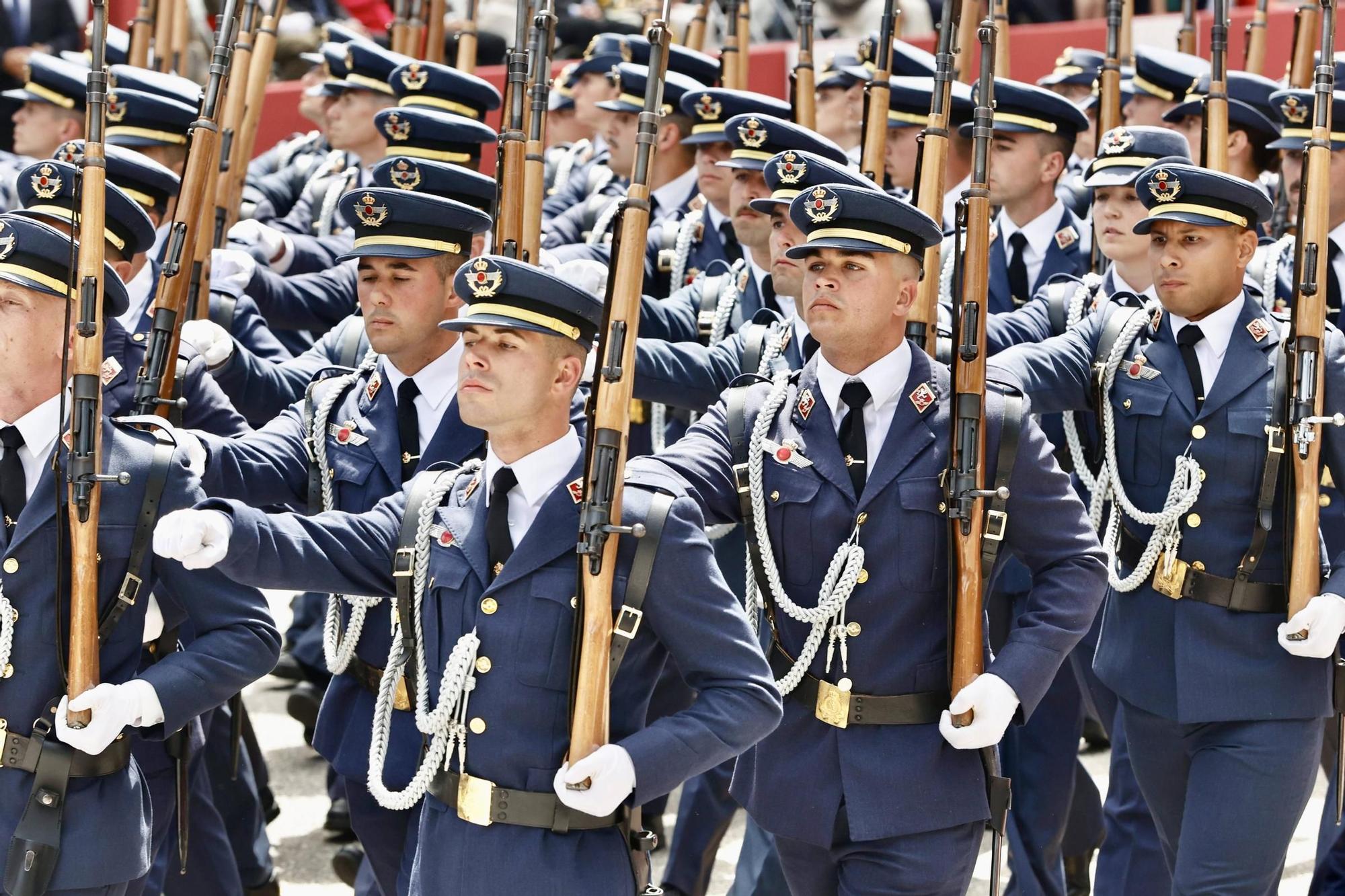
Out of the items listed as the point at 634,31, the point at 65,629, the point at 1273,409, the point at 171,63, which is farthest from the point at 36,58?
the point at 1273,409

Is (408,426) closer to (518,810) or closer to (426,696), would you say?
(426,696)

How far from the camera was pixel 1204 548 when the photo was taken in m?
5.36

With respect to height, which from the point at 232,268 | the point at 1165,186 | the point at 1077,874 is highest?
the point at 1165,186

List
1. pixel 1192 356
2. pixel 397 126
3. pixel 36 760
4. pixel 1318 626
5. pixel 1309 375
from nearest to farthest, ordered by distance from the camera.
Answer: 1. pixel 36 760
2. pixel 1318 626
3. pixel 1309 375
4. pixel 1192 356
5. pixel 397 126

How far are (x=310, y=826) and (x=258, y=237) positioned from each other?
208 centimetres

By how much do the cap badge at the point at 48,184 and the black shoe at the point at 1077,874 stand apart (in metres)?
3.73

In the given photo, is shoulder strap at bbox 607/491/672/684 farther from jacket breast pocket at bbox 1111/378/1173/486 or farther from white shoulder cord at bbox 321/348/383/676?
jacket breast pocket at bbox 1111/378/1173/486

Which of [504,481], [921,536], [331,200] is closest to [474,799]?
[504,481]

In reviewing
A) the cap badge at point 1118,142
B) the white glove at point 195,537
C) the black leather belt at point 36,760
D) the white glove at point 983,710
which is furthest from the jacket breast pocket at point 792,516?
the cap badge at point 1118,142

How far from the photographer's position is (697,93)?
761 cm

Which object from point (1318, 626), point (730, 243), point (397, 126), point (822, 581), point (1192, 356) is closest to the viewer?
point (822, 581)

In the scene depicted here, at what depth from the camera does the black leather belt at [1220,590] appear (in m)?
5.30

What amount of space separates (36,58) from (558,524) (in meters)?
5.79

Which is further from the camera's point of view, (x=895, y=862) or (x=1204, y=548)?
(x=1204, y=548)
